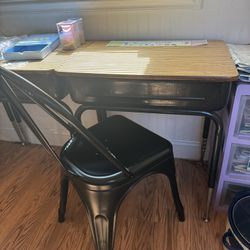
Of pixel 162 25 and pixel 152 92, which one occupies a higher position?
pixel 162 25

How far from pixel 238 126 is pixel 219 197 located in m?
0.40

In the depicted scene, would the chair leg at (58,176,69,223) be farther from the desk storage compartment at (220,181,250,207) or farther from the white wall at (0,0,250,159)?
the desk storage compartment at (220,181,250,207)

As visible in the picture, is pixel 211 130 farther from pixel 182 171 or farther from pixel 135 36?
pixel 135 36

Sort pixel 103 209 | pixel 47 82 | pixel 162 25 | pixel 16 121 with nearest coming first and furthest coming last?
pixel 103 209
pixel 47 82
pixel 162 25
pixel 16 121

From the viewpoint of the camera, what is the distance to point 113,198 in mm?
917

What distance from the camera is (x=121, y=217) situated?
4.32ft

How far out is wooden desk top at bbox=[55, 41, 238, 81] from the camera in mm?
882

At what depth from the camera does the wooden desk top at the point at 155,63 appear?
0.88 metres

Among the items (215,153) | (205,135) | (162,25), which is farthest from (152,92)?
(205,135)

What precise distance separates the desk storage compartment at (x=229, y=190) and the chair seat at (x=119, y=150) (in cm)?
43

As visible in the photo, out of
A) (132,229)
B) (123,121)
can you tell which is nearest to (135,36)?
(123,121)

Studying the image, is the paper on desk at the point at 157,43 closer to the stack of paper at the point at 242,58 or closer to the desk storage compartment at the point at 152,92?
the stack of paper at the point at 242,58

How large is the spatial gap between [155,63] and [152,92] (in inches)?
5.0

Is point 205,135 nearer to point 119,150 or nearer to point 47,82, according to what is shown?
point 119,150
